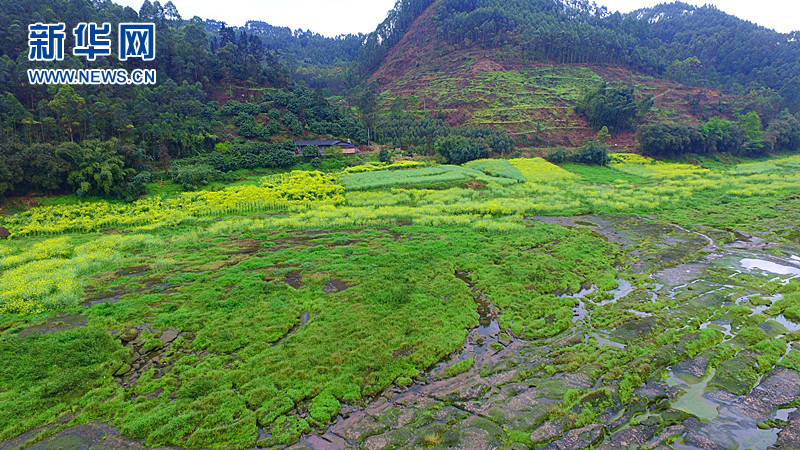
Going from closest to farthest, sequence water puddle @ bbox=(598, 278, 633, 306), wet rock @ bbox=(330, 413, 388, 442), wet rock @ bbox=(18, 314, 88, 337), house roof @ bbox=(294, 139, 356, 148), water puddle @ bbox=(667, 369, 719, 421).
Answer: wet rock @ bbox=(330, 413, 388, 442) < water puddle @ bbox=(667, 369, 719, 421) < wet rock @ bbox=(18, 314, 88, 337) < water puddle @ bbox=(598, 278, 633, 306) < house roof @ bbox=(294, 139, 356, 148)

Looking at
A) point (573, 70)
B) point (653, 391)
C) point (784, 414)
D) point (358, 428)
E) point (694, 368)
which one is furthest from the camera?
point (573, 70)

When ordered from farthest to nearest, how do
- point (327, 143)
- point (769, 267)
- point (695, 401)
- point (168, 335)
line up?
point (327, 143) < point (769, 267) < point (168, 335) < point (695, 401)

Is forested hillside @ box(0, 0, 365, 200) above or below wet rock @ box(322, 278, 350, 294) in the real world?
above

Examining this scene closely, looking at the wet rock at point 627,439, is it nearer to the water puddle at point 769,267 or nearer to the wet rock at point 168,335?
the wet rock at point 168,335

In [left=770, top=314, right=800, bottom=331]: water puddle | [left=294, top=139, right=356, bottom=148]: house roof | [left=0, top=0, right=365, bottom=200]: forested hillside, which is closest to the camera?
[left=770, top=314, right=800, bottom=331]: water puddle

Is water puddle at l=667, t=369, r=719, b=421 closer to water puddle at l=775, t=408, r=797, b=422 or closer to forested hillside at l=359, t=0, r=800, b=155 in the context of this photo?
water puddle at l=775, t=408, r=797, b=422

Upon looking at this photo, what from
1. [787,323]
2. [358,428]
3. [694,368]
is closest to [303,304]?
[358,428]

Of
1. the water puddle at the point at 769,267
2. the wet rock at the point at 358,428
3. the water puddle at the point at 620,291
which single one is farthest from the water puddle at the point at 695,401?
the water puddle at the point at 769,267

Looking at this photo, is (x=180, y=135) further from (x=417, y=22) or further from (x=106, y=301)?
(x=417, y=22)

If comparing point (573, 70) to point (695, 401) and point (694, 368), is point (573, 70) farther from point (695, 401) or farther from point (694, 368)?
point (695, 401)

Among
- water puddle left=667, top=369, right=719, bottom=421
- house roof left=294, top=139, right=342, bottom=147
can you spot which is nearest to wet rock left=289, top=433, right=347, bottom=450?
water puddle left=667, top=369, right=719, bottom=421

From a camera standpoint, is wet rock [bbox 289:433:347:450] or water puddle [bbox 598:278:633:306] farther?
water puddle [bbox 598:278:633:306]
